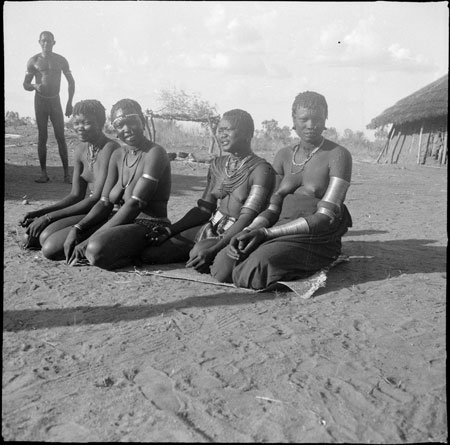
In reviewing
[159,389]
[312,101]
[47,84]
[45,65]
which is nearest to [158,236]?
[312,101]

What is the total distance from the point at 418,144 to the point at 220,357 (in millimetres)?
16764

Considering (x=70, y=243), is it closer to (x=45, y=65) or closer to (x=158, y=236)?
(x=158, y=236)

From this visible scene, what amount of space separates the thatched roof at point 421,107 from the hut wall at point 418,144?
47cm

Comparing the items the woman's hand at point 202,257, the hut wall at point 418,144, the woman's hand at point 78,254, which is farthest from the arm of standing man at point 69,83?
the hut wall at point 418,144

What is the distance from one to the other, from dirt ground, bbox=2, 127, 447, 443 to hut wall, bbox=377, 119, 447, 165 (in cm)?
1364

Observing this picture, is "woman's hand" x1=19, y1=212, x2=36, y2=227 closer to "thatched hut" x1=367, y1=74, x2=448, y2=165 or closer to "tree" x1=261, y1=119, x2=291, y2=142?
"thatched hut" x1=367, y1=74, x2=448, y2=165

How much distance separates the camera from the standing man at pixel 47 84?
8289mm

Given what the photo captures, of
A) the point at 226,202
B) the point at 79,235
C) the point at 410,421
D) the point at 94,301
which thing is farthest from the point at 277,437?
the point at 79,235

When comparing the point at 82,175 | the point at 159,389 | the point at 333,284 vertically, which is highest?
the point at 82,175

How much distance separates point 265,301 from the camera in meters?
3.68

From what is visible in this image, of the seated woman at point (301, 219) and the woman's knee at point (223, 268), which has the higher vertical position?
the seated woman at point (301, 219)

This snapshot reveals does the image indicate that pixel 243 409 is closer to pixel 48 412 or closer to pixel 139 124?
pixel 48 412

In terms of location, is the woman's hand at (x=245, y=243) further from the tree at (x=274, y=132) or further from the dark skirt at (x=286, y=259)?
the tree at (x=274, y=132)

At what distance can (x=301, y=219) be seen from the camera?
4023 millimetres
